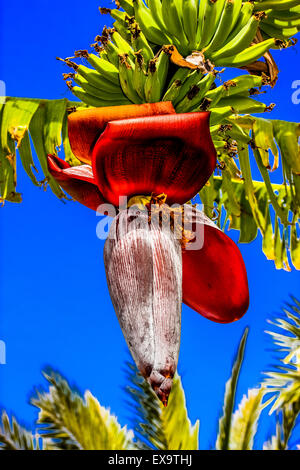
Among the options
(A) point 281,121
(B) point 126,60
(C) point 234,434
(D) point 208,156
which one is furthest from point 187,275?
(C) point 234,434

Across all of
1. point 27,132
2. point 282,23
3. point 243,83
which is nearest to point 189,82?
point 243,83

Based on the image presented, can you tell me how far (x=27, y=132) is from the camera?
4.37 feet

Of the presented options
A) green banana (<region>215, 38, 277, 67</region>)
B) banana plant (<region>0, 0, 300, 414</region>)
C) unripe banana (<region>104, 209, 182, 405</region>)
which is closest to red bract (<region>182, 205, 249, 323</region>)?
banana plant (<region>0, 0, 300, 414</region>)

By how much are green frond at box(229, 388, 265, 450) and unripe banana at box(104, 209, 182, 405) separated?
1.70 metres

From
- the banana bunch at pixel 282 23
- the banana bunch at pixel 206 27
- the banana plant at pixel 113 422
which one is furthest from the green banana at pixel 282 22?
the banana plant at pixel 113 422

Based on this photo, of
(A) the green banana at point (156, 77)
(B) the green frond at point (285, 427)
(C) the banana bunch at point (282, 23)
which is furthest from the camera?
(B) the green frond at point (285, 427)

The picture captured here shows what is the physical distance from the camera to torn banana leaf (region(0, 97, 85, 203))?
1270mm

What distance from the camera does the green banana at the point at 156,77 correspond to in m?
0.83

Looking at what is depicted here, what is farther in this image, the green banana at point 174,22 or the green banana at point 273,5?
the green banana at point 273,5

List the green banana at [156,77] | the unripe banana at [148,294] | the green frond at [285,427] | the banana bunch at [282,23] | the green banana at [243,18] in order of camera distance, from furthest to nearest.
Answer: the green frond at [285,427] < the banana bunch at [282,23] < the green banana at [243,18] < the green banana at [156,77] < the unripe banana at [148,294]

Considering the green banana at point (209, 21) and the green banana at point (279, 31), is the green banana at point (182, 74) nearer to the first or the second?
the green banana at point (209, 21)

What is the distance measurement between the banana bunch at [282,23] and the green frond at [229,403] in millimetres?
1403

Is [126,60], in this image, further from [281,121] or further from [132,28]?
[281,121]

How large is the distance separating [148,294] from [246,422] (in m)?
1.85
